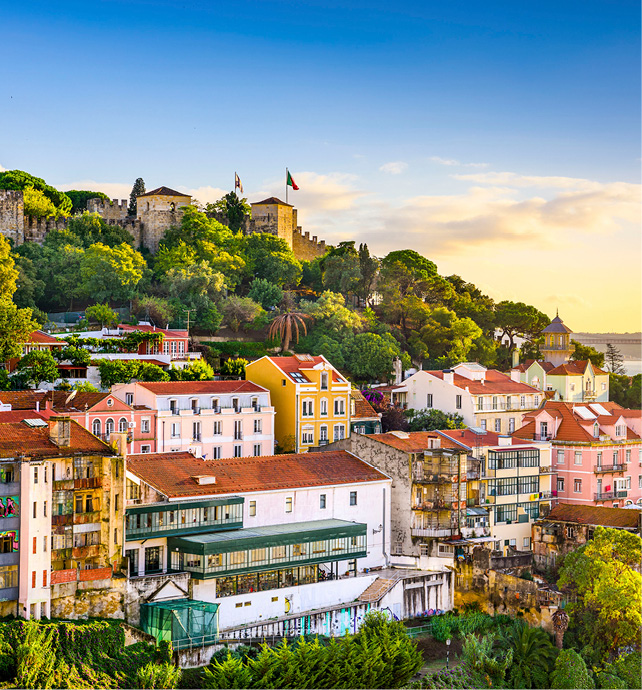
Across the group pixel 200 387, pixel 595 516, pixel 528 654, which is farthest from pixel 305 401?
pixel 528 654

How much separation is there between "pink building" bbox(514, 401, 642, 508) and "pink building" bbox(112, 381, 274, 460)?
401 inches

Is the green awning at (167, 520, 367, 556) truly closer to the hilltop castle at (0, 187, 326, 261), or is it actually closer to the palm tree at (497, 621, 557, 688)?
the palm tree at (497, 621, 557, 688)

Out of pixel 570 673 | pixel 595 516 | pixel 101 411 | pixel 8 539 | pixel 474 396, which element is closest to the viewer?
pixel 8 539

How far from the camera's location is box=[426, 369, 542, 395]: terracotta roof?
150ft

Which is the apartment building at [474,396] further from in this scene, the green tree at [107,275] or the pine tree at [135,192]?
the pine tree at [135,192]

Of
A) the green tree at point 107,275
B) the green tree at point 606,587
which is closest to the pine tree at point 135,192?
the green tree at point 107,275

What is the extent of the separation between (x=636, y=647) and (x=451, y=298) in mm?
34744

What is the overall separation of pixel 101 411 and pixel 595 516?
1676 cm

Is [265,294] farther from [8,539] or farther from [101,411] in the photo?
[8,539]

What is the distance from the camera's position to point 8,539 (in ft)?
84.7

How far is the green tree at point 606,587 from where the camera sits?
30.3m

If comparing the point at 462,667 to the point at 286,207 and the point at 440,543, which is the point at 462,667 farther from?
the point at 286,207

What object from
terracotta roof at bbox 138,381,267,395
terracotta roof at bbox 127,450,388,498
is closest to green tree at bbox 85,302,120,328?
terracotta roof at bbox 138,381,267,395

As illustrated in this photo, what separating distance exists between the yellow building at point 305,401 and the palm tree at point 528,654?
12633 millimetres
